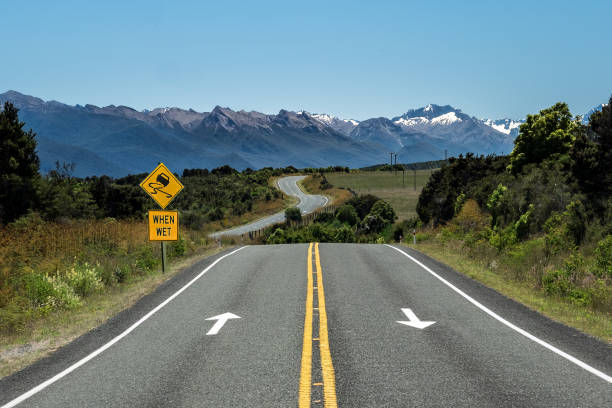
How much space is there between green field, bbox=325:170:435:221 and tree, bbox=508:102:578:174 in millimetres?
39268

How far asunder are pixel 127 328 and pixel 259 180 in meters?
110

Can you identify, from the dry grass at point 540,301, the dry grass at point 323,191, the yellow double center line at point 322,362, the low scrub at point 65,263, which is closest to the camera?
the yellow double center line at point 322,362

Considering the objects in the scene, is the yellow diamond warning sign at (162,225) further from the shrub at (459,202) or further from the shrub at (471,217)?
the shrub at (459,202)

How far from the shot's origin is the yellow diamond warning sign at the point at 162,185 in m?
18.5

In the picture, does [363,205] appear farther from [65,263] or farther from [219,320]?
[219,320]

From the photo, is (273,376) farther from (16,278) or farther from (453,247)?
(453,247)

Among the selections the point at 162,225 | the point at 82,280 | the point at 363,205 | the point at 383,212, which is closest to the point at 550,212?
the point at 162,225

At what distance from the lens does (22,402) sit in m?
6.27

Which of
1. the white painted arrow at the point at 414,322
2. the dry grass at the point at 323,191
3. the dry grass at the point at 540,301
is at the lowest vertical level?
the dry grass at the point at 540,301

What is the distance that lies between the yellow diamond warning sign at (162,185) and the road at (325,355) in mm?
5870

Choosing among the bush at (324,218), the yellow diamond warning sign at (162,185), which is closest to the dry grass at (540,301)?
the yellow diamond warning sign at (162,185)

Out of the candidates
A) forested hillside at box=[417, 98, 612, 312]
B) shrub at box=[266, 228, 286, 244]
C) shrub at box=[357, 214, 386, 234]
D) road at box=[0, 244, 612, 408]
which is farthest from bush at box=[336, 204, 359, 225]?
road at box=[0, 244, 612, 408]

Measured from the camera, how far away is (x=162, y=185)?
1877cm

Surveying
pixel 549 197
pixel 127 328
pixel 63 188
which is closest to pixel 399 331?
pixel 127 328
